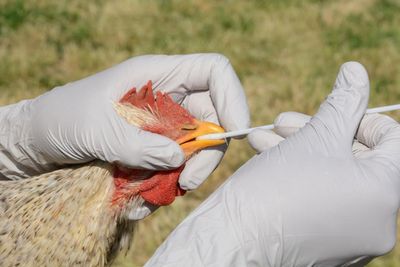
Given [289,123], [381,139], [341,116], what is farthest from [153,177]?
[381,139]

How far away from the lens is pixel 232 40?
680 cm

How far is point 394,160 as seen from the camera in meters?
2.65

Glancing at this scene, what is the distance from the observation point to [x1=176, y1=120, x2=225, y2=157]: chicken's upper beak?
2.77 meters

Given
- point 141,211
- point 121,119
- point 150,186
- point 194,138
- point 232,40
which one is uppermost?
point 121,119

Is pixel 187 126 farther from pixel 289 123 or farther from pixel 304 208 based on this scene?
pixel 304 208

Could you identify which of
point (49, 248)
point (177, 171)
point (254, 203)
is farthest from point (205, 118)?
point (49, 248)

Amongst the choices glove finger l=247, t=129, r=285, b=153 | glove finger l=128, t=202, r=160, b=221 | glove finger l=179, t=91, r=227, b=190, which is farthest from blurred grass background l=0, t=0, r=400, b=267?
glove finger l=128, t=202, r=160, b=221

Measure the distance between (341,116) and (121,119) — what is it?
0.76 metres

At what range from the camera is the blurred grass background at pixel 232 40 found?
20.4ft

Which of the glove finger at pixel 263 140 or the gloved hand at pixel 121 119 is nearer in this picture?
the gloved hand at pixel 121 119

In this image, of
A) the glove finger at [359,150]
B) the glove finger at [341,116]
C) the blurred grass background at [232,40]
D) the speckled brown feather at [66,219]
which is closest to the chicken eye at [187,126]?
the speckled brown feather at [66,219]

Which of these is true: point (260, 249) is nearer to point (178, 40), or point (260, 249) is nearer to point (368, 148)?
point (368, 148)

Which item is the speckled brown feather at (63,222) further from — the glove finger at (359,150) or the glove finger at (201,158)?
the glove finger at (359,150)

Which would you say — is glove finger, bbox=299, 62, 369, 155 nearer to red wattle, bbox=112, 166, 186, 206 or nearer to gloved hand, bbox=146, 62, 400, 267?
gloved hand, bbox=146, 62, 400, 267
